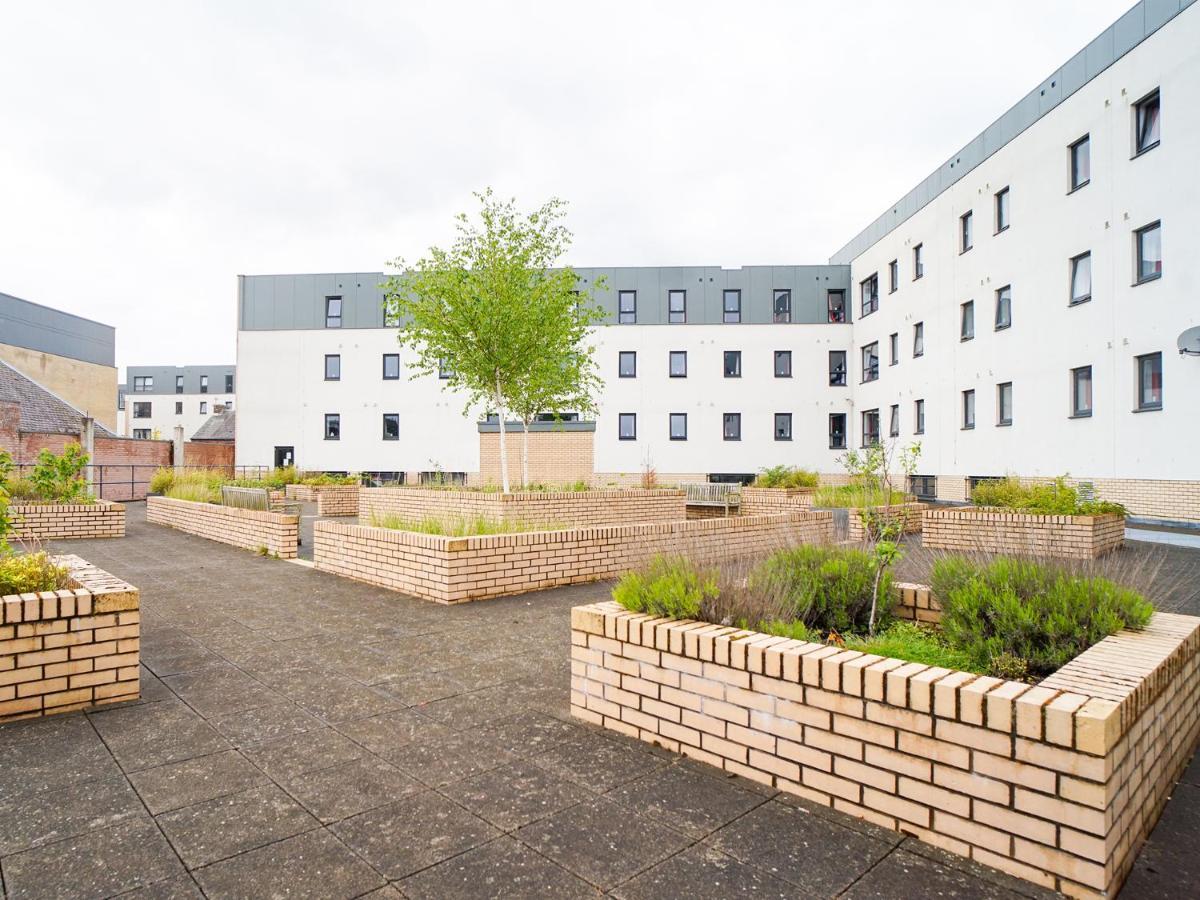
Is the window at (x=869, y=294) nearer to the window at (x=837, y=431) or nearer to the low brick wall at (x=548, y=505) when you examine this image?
the window at (x=837, y=431)

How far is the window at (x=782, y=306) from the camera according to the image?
105 ft

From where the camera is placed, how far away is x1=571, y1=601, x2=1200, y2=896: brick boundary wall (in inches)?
89.4

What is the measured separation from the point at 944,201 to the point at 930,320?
410 cm

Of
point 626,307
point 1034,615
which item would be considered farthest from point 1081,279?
point 1034,615

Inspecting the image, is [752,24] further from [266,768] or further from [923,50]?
[266,768]

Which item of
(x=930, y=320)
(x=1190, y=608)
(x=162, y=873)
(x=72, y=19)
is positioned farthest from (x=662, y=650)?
(x=930, y=320)

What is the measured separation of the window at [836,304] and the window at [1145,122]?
1578cm

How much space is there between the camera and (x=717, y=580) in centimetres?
418

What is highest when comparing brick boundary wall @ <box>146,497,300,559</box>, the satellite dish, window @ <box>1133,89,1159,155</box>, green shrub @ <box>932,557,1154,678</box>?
window @ <box>1133,89,1159,155</box>

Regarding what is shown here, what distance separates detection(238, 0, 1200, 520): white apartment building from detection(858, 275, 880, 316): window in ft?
0.54

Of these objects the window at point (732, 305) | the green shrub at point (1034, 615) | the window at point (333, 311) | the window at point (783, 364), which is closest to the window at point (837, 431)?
the window at point (783, 364)

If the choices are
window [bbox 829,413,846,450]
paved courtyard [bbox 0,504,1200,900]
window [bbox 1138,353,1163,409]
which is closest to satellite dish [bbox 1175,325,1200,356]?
window [bbox 1138,353,1163,409]

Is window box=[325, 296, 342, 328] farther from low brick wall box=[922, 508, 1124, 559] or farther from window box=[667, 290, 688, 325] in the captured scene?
low brick wall box=[922, 508, 1124, 559]

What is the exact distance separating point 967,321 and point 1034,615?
22726mm
